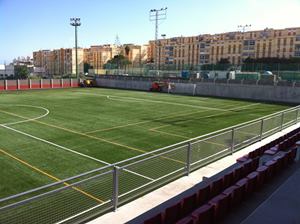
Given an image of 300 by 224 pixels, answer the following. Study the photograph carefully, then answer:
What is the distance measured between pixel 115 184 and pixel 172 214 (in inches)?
78.8

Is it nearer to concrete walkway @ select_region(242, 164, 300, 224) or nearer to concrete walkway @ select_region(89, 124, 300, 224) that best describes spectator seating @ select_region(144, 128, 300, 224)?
concrete walkway @ select_region(242, 164, 300, 224)

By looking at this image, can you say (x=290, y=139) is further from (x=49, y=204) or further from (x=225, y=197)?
(x=49, y=204)

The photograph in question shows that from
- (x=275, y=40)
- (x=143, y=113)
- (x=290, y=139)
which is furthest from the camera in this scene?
(x=275, y=40)

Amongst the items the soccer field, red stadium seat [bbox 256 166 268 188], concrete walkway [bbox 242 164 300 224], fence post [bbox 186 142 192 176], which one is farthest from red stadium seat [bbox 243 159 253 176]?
the soccer field

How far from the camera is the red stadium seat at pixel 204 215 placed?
21.6ft

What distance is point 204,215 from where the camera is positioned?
267 inches

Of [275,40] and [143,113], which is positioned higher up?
[275,40]

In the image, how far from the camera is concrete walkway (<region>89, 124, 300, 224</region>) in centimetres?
801

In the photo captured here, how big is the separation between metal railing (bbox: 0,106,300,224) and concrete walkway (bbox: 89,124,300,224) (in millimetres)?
304

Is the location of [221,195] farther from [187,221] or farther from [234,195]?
[187,221]

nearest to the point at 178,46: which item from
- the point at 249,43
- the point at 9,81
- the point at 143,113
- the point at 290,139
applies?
the point at 249,43

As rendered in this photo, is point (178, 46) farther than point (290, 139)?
Yes

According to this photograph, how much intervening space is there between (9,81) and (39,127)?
35.8 metres

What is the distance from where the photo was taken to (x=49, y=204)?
9078mm
